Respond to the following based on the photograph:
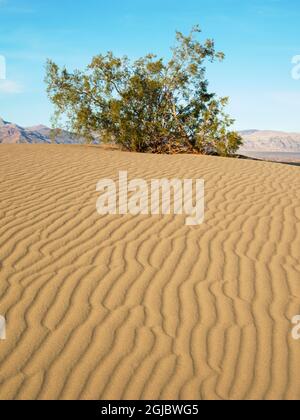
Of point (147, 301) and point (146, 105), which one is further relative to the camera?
point (146, 105)

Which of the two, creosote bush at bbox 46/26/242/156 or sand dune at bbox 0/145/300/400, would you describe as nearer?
sand dune at bbox 0/145/300/400

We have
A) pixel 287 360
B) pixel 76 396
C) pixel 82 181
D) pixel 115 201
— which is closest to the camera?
pixel 76 396

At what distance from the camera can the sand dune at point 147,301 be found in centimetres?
289

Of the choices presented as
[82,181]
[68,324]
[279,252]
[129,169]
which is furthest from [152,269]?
[129,169]

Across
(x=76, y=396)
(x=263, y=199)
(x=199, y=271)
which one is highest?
(x=263, y=199)

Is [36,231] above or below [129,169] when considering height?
below

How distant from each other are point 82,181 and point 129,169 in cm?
174

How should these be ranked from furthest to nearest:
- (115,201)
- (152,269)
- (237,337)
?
(115,201) → (152,269) → (237,337)

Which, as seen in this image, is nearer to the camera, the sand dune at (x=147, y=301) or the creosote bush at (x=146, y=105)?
the sand dune at (x=147, y=301)

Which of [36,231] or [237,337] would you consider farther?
[36,231]

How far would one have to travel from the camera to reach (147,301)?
3744 millimetres

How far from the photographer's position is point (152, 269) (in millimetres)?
4293

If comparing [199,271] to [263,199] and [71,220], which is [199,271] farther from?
[263,199]

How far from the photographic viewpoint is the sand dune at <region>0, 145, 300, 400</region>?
2.89 metres
